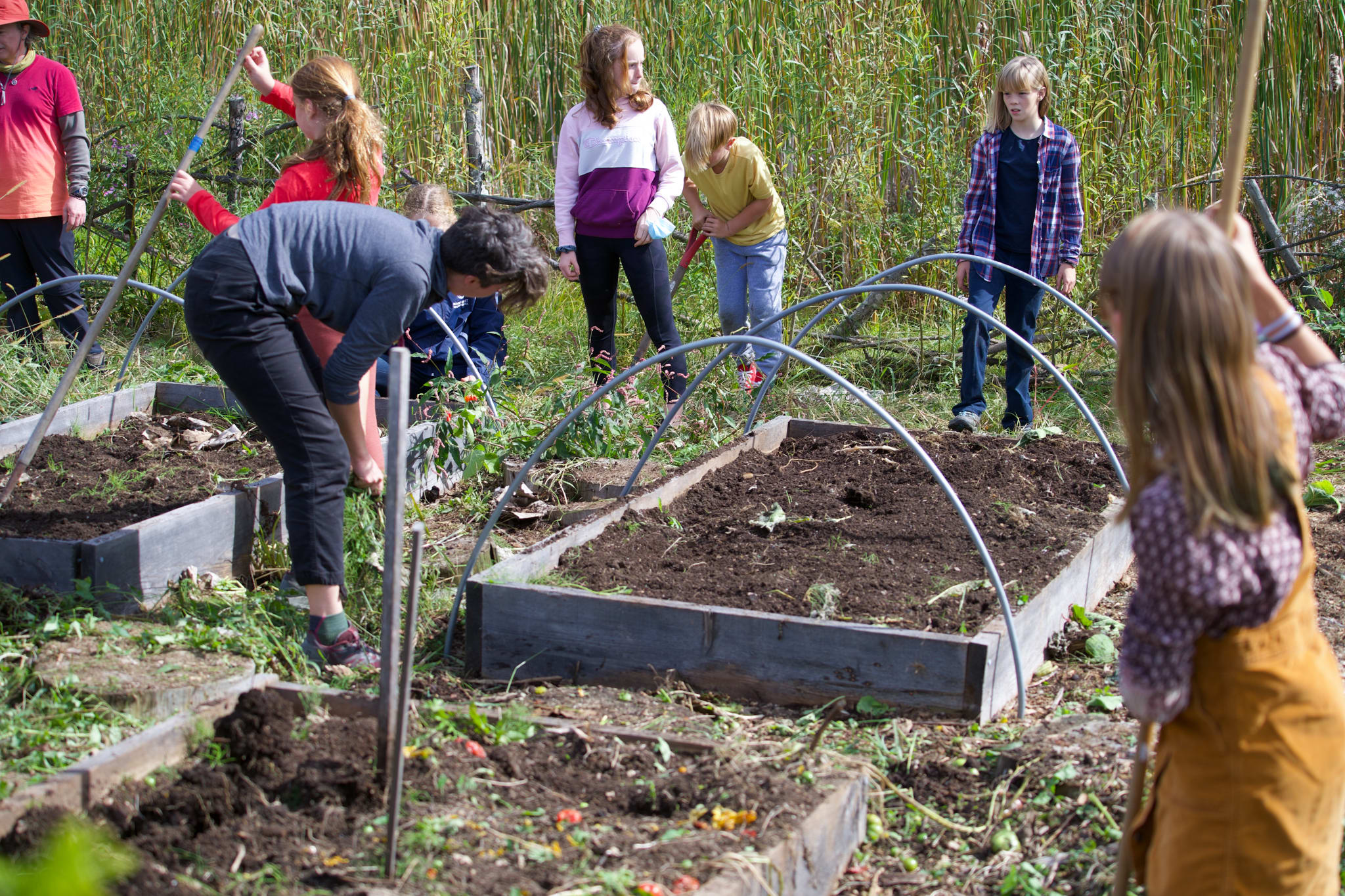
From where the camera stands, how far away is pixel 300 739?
99.3 inches

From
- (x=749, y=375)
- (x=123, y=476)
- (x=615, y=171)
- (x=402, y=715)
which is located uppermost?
(x=615, y=171)

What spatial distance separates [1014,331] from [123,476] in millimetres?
3660

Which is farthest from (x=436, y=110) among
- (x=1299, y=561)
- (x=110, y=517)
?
(x=1299, y=561)

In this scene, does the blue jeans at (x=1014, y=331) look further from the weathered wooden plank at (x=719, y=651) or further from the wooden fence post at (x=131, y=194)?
the wooden fence post at (x=131, y=194)

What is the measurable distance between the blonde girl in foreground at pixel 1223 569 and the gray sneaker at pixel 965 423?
3441 mm

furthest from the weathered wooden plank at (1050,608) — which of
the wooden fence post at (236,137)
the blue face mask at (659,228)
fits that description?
the wooden fence post at (236,137)

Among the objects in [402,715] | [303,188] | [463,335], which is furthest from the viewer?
[463,335]

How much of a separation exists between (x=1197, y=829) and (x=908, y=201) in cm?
568

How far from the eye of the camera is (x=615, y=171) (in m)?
5.47

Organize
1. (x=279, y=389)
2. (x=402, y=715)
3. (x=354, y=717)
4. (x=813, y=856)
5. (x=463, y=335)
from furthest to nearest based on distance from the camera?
(x=463, y=335)
(x=279, y=389)
(x=354, y=717)
(x=813, y=856)
(x=402, y=715)

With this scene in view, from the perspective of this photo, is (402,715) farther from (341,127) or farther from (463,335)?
(463,335)

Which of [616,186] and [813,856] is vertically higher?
[616,186]

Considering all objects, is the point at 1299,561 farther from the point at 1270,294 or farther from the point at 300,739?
the point at 300,739

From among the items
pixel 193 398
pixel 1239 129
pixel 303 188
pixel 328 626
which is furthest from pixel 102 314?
pixel 1239 129
